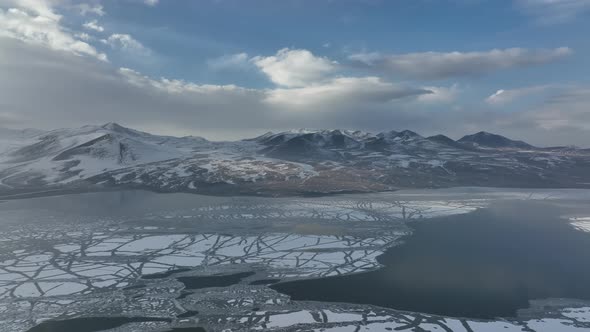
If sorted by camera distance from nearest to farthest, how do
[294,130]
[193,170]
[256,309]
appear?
[256,309], [193,170], [294,130]

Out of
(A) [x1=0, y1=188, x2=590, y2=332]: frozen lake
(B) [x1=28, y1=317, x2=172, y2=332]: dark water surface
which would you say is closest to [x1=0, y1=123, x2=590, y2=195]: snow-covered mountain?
(A) [x1=0, y1=188, x2=590, y2=332]: frozen lake

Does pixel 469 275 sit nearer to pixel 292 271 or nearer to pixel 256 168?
pixel 292 271

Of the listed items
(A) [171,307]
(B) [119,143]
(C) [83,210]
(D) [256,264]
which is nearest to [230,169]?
(B) [119,143]

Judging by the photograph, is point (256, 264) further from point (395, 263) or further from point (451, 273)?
point (451, 273)

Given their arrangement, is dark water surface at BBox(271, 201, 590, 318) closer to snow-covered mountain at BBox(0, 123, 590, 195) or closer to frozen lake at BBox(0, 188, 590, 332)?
frozen lake at BBox(0, 188, 590, 332)

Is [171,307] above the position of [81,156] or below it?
below

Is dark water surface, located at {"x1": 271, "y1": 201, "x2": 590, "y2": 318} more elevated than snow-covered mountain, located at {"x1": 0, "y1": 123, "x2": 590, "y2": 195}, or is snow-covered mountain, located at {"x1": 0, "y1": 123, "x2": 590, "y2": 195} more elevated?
snow-covered mountain, located at {"x1": 0, "y1": 123, "x2": 590, "y2": 195}
